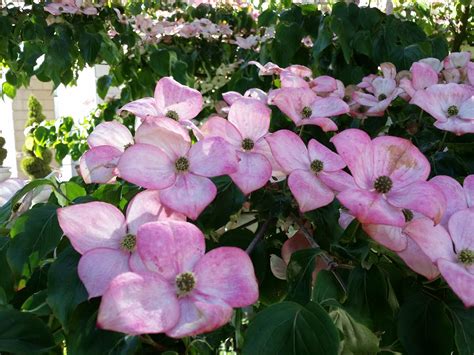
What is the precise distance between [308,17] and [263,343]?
855mm

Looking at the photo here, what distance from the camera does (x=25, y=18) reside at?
184cm

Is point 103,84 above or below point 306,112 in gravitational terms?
below

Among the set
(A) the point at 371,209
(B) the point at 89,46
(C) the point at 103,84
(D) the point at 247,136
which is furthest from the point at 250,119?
(C) the point at 103,84

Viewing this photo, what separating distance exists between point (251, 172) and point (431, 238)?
0.33ft

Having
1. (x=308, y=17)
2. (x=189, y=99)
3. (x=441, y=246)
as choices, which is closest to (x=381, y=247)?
(x=441, y=246)

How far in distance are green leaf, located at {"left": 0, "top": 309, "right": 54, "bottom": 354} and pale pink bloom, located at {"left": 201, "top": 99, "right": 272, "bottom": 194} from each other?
124 mm

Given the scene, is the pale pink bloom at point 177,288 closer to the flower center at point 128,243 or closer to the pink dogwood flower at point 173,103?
the flower center at point 128,243

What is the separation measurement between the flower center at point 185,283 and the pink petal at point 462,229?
0.45ft

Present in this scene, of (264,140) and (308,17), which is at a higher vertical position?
(264,140)

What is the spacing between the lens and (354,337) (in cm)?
26

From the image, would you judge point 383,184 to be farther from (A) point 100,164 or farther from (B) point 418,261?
(A) point 100,164

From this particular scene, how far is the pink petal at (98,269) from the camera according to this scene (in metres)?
0.25

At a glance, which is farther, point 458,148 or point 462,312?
point 458,148

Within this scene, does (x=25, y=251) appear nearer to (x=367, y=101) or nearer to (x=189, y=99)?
(x=189, y=99)
